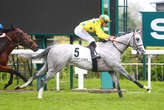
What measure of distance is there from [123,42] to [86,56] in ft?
2.93

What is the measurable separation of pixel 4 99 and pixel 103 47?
235cm

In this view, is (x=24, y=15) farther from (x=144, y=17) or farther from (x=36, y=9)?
(x=144, y=17)

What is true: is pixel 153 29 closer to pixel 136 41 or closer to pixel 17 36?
pixel 136 41

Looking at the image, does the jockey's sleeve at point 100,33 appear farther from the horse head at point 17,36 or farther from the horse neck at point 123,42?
the horse head at point 17,36

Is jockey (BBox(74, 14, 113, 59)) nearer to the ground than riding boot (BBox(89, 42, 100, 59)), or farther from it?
farther from it

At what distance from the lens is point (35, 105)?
7.04 meters

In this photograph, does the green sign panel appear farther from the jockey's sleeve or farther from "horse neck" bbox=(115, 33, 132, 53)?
the jockey's sleeve

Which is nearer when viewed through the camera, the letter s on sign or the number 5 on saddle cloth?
the number 5 on saddle cloth

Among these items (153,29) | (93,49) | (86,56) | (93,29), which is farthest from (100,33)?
(153,29)

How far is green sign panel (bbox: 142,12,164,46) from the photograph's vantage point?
32.7ft

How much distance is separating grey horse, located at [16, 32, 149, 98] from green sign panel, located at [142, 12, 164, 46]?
1.66 m

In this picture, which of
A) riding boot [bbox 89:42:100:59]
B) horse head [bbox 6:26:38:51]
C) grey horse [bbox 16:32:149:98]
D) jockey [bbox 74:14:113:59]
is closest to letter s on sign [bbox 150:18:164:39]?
grey horse [bbox 16:32:149:98]

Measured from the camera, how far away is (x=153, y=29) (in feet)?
32.7

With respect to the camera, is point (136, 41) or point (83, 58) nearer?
point (83, 58)
